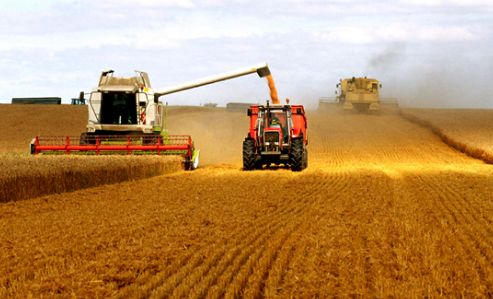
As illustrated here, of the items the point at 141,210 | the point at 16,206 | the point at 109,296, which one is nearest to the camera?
the point at 109,296

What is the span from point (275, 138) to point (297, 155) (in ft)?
3.21

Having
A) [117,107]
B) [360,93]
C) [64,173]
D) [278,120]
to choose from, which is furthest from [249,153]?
[360,93]

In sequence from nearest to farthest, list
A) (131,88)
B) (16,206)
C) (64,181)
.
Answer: (16,206) < (64,181) < (131,88)

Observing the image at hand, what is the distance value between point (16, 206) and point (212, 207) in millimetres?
3982

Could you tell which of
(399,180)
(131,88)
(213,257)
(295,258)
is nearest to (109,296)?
(213,257)

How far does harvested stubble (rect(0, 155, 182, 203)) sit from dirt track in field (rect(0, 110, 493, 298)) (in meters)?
0.60

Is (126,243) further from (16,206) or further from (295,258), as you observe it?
(16,206)

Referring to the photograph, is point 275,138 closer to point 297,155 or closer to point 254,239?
point 297,155

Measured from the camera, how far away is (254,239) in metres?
9.83

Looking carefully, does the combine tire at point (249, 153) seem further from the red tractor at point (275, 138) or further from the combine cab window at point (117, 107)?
the combine cab window at point (117, 107)

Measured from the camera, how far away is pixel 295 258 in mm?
8367

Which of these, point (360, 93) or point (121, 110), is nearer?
point (121, 110)

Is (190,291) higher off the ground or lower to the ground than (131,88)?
lower

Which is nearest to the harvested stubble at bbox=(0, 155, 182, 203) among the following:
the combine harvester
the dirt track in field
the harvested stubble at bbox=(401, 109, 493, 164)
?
the dirt track in field
